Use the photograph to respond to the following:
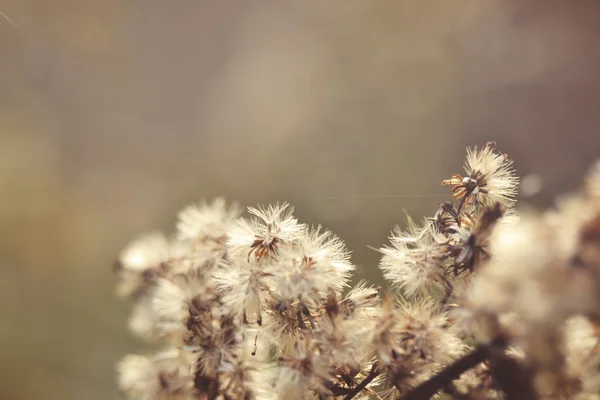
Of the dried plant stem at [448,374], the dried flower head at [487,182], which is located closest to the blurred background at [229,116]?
the dried flower head at [487,182]

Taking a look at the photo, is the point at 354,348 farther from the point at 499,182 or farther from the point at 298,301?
the point at 499,182

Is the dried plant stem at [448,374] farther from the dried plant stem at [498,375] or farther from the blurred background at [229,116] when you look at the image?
the blurred background at [229,116]

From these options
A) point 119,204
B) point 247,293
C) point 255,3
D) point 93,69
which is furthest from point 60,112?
point 247,293

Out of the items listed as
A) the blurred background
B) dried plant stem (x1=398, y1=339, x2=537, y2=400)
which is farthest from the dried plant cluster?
the blurred background

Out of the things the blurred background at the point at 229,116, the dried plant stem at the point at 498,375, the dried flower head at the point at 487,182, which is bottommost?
the dried plant stem at the point at 498,375

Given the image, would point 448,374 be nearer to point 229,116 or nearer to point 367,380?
point 367,380

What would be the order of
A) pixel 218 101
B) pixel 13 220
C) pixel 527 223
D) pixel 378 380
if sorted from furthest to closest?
1. pixel 218 101
2. pixel 13 220
3. pixel 378 380
4. pixel 527 223

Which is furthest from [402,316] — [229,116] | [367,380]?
[229,116]
